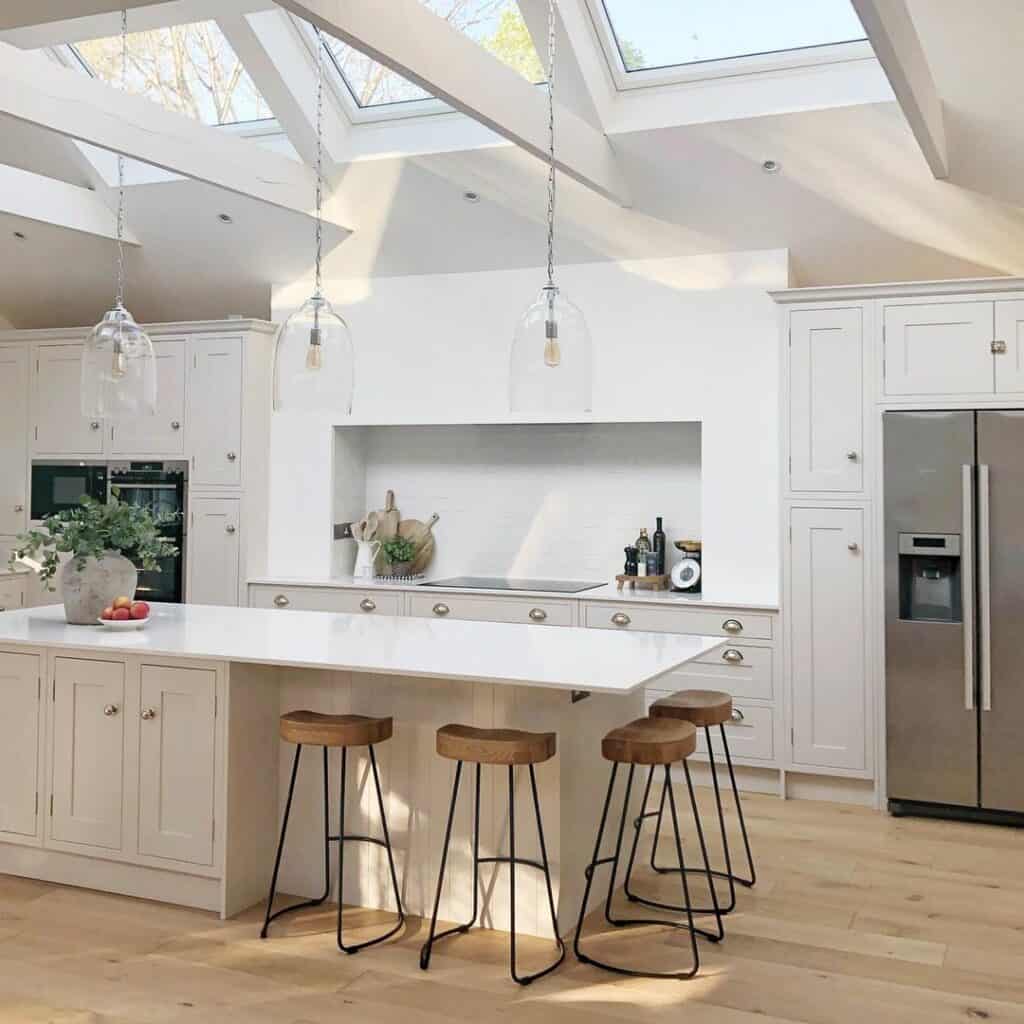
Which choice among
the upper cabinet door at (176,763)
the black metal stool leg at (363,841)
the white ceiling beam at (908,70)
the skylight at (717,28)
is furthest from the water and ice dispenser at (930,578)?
the upper cabinet door at (176,763)

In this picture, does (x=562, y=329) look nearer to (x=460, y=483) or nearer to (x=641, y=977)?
(x=641, y=977)

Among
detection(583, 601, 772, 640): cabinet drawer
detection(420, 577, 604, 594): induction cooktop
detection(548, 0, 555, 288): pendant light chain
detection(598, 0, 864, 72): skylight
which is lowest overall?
detection(583, 601, 772, 640): cabinet drawer

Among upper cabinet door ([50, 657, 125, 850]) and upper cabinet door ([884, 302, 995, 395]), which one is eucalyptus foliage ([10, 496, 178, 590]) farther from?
upper cabinet door ([884, 302, 995, 395])

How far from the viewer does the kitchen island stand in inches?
139

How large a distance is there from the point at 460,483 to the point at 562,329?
3188 millimetres

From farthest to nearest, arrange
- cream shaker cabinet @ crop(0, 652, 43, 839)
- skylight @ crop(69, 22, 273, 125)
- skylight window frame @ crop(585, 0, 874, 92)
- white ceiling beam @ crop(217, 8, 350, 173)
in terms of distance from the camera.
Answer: skylight @ crop(69, 22, 273, 125)
white ceiling beam @ crop(217, 8, 350, 173)
skylight window frame @ crop(585, 0, 874, 92)
cream shaker cabinet @ crop(0, 652, 43, 839)

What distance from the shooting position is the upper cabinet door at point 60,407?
6.68 meters

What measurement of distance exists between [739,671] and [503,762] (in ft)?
7.38

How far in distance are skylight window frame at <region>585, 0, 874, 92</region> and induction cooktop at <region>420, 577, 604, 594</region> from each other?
235cm

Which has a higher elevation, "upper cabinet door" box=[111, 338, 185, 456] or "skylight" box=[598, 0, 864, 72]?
"skylight" box=[598, 0, 864, 72]

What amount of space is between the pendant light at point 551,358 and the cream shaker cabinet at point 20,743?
2.03 metres

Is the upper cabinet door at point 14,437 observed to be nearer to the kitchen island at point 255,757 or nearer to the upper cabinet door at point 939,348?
the kitchen island at point 255,757

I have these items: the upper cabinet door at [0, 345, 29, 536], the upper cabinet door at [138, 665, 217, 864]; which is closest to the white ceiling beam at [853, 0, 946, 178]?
the upper cabinet door at [138, 665, 217, 864]

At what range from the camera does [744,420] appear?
18.1ft
